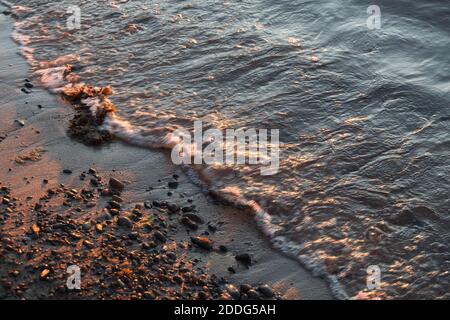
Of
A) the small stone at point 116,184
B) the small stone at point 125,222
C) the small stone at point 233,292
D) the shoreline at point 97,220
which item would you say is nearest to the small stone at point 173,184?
the shoreline at point 97,220

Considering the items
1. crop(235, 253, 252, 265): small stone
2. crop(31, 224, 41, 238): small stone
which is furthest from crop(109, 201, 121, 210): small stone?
crop(235, 253, 252, 265): small stone

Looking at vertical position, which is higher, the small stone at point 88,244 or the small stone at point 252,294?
the small stone at point 88,244

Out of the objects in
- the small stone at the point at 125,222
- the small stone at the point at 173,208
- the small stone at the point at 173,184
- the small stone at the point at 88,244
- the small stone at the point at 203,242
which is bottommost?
the small stone at the point at 203,242

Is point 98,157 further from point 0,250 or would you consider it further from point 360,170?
point 360,170

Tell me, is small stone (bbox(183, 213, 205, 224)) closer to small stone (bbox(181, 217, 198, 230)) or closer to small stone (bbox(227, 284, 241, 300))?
small stone (bbox(181, 217, 198, 230))

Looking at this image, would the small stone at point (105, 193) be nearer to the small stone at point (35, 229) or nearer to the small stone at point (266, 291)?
the small stone at point (35, 229)

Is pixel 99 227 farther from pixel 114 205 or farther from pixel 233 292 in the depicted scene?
pixel 233 292
